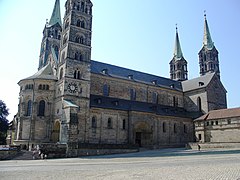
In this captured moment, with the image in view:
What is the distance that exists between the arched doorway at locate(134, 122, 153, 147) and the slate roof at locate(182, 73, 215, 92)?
64.5 feet

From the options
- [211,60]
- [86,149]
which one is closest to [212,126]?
[86,149]

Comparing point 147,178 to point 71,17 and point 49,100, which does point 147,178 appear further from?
point 71,17

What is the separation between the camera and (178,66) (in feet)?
244

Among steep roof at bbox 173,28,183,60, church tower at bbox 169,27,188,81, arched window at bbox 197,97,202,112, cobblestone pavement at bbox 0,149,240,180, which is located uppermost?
steep roof at bbox 173,28,183,60

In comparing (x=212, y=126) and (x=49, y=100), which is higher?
(x=49, y=100)

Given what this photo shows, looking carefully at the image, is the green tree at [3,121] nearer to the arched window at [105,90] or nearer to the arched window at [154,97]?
the arched window at [105,90]

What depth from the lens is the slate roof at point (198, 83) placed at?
5658 cm

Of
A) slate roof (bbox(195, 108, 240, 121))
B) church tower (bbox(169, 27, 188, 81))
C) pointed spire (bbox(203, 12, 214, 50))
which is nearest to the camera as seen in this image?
slate roof (bbox(195, 108, 240, 121))

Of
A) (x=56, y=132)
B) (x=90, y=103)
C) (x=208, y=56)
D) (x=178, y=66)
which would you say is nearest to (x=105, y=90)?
(x=90, y=103)

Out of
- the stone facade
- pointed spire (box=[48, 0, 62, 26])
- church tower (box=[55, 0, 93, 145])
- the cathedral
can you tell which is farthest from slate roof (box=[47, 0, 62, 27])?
the stone facade

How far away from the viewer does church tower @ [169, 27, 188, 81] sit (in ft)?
241

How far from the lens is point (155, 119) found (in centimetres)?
4703

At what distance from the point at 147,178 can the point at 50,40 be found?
5532cm

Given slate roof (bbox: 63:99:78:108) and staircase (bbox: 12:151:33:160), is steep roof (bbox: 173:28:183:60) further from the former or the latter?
staircase (bbox: 12:151:33:160)
